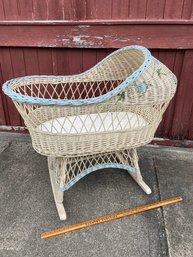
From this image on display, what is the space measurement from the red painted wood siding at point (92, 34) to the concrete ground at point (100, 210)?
0.64 metres

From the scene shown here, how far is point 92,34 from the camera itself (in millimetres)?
1979

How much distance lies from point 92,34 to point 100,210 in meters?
1.37

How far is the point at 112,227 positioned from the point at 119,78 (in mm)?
1074

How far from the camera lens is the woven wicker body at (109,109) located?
A: 1.34 meters

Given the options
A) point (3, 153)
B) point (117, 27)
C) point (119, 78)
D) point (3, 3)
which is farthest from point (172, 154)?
point (3, 3)

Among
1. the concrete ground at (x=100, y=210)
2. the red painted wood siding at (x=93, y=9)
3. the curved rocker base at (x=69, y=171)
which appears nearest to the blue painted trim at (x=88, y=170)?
the curved rocker base at (x=69, y=171)

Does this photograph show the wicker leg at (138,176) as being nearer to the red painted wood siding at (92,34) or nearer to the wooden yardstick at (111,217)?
the wooden yardstick at (111,217)

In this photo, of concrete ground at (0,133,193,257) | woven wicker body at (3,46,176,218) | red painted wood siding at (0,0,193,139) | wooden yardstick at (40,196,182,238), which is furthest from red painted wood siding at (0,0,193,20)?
wooden yardstick at (40,196,182,238)

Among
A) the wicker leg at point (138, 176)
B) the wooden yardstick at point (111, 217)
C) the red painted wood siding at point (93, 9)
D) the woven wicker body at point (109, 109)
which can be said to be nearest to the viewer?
the woven wicker body at point (109, 109)

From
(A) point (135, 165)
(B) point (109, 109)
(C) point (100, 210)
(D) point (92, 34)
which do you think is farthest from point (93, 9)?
(C) point (100, 210)

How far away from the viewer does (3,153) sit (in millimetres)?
2270

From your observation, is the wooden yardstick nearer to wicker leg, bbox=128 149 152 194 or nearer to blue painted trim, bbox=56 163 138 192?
wicker leg, bbox=128 149 152 194

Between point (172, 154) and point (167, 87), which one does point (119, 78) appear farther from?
point (172, 154)

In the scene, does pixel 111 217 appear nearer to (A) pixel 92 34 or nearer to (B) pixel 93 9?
(A) pixel 92 34
